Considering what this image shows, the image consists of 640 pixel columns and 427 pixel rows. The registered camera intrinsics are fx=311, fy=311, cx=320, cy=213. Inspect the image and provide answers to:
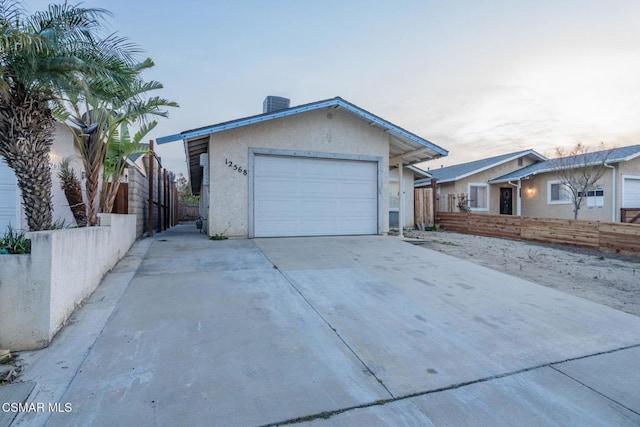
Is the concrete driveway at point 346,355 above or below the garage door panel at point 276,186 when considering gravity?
below

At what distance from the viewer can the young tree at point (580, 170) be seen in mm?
14094

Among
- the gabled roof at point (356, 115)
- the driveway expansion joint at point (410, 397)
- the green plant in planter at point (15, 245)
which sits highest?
the gabled roof at point (356, 115)

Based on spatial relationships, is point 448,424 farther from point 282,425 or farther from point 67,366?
point 67,366

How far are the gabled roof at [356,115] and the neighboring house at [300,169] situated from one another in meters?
0.03

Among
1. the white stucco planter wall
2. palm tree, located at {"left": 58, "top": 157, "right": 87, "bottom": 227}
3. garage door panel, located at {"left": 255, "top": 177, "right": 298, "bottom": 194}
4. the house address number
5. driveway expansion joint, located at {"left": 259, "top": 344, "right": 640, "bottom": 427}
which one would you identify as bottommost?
driveway expansion joint, located at {"left": 259, "top": 344, "right": 640, "bottom": 427}

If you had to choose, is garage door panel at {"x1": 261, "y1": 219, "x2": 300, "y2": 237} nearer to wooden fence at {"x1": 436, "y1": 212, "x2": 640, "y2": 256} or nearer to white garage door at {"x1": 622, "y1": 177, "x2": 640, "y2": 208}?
wooden fence at {"x1": 436, "y1": 212, "x2": 640, "y2": 256}

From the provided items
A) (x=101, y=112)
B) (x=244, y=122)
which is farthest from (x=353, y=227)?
(x=101, y=112)

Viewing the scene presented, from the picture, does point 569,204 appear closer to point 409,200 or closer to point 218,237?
point 409,200

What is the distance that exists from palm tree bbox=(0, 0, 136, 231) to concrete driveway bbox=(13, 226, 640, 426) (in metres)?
1.78

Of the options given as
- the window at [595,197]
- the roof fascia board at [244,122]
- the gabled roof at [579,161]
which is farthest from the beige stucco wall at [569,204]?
the roof fascia board at [244,122]

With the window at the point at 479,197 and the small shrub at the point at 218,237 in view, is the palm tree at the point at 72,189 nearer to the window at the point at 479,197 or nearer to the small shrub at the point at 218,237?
the small shrub at the point at 218,237

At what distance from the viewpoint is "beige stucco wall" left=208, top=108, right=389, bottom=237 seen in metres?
9.04

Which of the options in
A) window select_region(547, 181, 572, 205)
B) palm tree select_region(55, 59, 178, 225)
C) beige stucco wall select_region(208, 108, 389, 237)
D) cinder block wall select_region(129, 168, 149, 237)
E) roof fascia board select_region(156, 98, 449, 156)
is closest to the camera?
palm tree select_region(55, 59, 178, 225)

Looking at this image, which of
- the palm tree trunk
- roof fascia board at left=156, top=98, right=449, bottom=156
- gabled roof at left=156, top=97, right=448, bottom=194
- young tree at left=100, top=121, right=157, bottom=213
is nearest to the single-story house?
gabled roof at left=156, top=97, right=448, bottom=194
